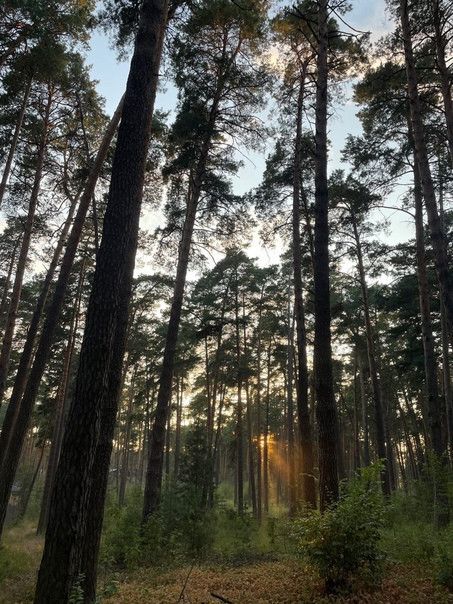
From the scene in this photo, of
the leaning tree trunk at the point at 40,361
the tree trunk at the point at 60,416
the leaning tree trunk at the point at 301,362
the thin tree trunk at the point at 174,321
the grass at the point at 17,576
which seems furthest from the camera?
the tree trunk at the point at 60,416

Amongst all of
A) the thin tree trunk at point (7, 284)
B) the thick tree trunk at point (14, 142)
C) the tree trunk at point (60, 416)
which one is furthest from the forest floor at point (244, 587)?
the thin tree trunk at point (7, 284)

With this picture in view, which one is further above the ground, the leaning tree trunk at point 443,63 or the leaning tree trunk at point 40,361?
the leaning tree trunk at point 443,63

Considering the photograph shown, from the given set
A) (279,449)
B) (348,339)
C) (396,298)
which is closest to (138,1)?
(396,298)

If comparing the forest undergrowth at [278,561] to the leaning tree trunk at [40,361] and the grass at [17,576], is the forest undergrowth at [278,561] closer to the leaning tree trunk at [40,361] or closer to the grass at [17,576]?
the grass at [17,576]

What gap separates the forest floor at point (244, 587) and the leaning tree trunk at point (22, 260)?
5.09 metres

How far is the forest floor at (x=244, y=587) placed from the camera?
5062mm

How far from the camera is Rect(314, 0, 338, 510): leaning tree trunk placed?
6.52 metres

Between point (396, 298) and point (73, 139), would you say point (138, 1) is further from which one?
point (396, 298)

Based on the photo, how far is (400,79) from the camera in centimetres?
1155

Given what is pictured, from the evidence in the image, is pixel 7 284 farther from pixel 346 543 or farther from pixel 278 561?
pixel 346 543

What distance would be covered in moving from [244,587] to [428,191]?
8.90 metres

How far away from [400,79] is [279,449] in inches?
1905

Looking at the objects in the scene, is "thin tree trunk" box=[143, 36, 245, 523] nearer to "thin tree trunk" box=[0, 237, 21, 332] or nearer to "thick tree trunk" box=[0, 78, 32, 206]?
"thick tree trunk" box=[0, 78, 32, 206]

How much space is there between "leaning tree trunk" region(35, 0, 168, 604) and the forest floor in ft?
2.48
